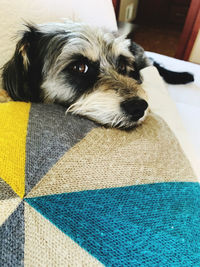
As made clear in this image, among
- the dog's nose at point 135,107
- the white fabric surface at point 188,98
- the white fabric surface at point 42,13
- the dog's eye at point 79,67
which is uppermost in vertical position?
the white fabric surface at point 42,13

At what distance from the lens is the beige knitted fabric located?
46 cm

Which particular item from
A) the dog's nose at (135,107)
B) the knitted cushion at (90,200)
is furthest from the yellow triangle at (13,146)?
the dog's nose at (135,107)

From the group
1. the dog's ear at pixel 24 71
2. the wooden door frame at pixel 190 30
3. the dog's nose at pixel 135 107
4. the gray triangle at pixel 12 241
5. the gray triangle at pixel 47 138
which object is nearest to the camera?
the gray triangle at pixel 12 241

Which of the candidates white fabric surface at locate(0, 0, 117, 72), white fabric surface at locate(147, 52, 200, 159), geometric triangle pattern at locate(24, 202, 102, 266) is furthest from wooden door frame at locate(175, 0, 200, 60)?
geometric triangle pattern at locate(24, 202, 102, 266)

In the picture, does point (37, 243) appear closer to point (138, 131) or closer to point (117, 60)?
point (138, 131)

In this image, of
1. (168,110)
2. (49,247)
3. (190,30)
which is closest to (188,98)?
(168,110)

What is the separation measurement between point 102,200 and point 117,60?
82 centimetres

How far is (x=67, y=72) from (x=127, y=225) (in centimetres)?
73

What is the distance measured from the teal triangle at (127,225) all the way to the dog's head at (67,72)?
18.1 inches

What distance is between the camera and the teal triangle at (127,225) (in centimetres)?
40

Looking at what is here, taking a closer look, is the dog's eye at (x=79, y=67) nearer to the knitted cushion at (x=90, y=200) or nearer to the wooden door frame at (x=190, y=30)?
the knitted cushion at (x=90, y=200)

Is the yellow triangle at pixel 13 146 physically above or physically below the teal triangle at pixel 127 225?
above

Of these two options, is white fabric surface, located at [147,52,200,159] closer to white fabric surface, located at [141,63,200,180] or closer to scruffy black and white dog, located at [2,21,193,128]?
white fabric surface, located at [141,63,200,180]

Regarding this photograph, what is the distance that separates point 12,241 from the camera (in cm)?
37
